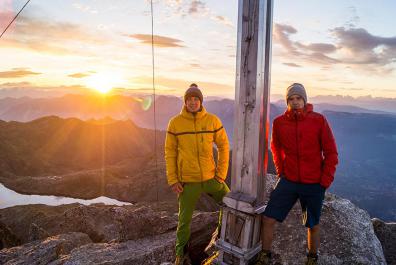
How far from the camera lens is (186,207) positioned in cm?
557

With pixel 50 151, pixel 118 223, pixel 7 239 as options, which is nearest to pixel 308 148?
pixel 118 223

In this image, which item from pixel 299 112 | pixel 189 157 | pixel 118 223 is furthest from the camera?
pixel 118 223

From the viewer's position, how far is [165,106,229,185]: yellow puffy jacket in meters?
5.59

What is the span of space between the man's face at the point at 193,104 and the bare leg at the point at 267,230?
7.08ft

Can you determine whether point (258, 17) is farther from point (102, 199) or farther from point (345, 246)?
point (102, 199)

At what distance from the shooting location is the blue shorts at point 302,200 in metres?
4.63

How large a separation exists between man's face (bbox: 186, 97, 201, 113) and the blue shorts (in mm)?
1965

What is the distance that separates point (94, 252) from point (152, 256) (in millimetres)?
2176

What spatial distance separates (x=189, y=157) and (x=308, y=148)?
6.66ft

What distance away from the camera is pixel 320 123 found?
4.63 meters

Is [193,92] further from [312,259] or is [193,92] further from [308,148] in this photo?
[312,259]

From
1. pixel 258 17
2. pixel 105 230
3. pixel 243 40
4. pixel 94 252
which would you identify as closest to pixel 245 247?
pixel 243 40

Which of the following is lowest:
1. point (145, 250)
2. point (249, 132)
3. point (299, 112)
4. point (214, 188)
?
point (145, 250)

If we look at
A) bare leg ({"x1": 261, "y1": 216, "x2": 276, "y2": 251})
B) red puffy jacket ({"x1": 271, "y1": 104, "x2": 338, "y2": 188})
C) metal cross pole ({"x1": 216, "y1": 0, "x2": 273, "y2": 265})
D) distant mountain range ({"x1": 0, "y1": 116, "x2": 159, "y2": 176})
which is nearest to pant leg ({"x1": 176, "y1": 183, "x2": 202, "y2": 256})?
metal cross pole ({"x1": 216, "y1": 0, "x2": 273, "y2": 265})
